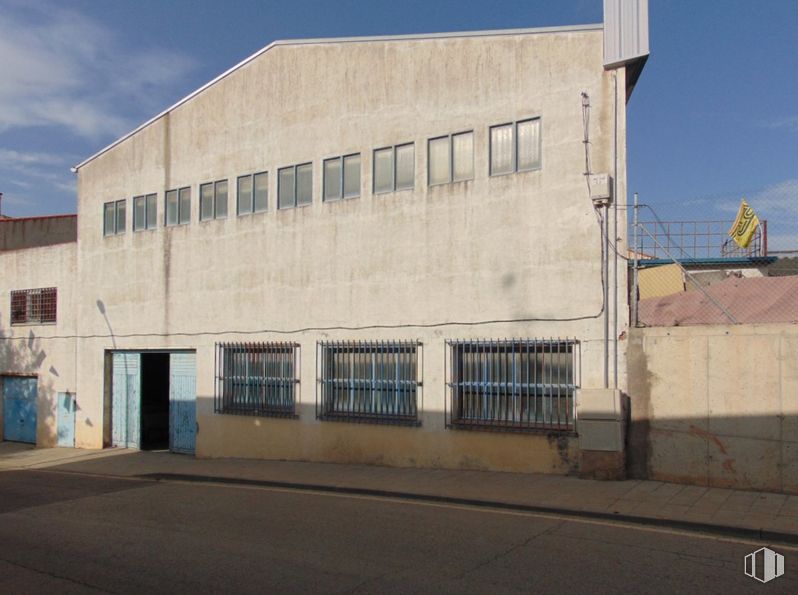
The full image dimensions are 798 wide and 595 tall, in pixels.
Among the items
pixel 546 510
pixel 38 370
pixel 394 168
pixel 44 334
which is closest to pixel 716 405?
pixel 546 510

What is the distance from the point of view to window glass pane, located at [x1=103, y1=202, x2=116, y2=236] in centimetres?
1958

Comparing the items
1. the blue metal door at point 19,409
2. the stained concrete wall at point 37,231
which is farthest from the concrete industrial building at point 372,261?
the stained concrete wall at point 37,231

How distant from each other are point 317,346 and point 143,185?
762 cm

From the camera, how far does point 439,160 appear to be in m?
13.2

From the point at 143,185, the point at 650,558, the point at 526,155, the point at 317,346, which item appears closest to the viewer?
the point at 650,558

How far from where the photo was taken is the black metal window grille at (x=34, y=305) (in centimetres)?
2141

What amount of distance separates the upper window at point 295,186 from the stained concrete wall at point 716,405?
298 inches

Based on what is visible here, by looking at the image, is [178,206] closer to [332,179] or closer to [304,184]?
[304,184]

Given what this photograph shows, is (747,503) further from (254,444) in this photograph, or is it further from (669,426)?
(254,444)

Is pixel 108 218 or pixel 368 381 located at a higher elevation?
pixel 108 218

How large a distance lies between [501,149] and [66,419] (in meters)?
15.3

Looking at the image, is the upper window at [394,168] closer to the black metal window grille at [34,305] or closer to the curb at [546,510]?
the curb at [546,510]

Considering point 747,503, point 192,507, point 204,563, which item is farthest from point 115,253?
point 747,503

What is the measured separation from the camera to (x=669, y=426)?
10.6 m
